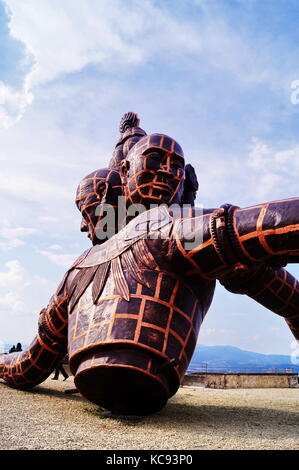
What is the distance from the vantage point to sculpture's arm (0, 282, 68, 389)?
5.59 meters

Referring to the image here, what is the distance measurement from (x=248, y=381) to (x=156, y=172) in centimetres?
988

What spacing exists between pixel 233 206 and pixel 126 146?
374 cm

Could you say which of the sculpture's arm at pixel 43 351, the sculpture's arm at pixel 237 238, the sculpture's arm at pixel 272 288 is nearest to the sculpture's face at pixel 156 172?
the sculpture's arm at pixel 237 238

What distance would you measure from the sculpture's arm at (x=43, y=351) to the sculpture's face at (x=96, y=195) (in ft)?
3.50

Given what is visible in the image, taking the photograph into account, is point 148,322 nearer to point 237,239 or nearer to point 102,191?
point 237,239

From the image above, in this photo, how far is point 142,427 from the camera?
13.2 feet

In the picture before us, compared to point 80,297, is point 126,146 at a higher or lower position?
higher

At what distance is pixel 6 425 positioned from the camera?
383 cm

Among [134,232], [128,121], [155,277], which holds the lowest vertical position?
[155,277]

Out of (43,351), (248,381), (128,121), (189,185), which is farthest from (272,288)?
(248,381)

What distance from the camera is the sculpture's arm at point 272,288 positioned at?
5.43 m
